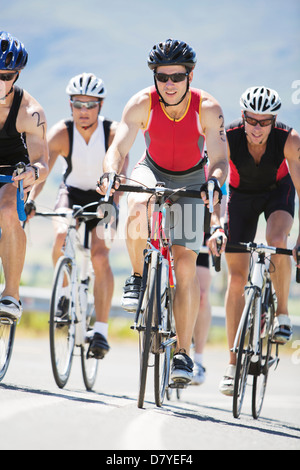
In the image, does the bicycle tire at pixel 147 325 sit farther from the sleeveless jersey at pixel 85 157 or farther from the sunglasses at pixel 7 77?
the sleeveless jersey at pixel 85 157

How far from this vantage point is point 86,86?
860 cm

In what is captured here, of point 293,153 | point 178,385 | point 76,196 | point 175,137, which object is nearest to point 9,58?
point 175,137

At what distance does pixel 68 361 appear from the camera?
722 centimetres

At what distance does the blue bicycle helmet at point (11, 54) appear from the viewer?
21.0 feet

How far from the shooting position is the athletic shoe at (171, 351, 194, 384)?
6.02 metres

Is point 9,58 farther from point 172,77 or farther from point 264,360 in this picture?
point 264,360

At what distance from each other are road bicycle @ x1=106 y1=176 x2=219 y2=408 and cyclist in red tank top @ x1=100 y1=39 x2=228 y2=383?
0.11 m

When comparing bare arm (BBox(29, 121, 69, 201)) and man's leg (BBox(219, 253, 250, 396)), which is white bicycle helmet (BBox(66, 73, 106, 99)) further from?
man's leg (BBox(219, 253, 250, 396))

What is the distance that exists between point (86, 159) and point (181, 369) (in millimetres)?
3225

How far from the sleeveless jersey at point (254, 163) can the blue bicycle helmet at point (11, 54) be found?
232 centimetres

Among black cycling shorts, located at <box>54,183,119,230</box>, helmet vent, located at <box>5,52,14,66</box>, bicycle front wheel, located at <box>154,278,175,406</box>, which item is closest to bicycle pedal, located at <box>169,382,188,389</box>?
bicycle front wheel, located at <box>154,278,175,406</box>
